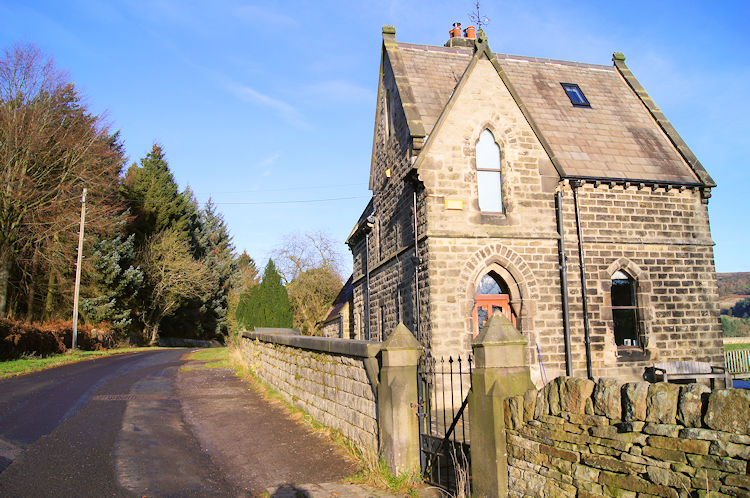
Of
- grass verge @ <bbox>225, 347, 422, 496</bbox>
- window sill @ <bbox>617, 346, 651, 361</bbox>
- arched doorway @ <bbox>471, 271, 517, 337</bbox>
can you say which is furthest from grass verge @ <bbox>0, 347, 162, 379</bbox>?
window sill @ <bbox>617, 346, 651, 361</bbox>

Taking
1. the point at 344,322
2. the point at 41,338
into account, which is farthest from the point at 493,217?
the point at 41,338

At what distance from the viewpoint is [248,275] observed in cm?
5612

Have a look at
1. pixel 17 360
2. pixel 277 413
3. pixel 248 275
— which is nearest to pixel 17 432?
pixel 277 413

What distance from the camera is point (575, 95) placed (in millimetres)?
17500

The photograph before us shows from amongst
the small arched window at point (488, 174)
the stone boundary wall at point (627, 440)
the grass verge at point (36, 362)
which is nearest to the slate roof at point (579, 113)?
the small arched window at point (488, 174)

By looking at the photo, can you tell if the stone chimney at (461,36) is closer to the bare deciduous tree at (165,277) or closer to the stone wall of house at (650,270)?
the stone wall of house at (650,270)

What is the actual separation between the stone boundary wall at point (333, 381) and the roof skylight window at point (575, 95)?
11.7 metres

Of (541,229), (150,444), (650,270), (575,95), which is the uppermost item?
(575,95)

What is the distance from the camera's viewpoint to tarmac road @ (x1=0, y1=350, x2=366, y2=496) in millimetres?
6359

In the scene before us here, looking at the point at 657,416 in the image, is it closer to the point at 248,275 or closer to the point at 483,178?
the point at 483,178

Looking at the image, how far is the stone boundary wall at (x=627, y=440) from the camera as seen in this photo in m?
3.62

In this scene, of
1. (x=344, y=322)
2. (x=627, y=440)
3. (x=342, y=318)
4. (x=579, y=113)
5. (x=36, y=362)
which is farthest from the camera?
(x=342, y=318)

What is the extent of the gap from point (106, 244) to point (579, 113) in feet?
88.3

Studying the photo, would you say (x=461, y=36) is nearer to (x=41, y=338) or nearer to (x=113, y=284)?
(x=41, y=338)
